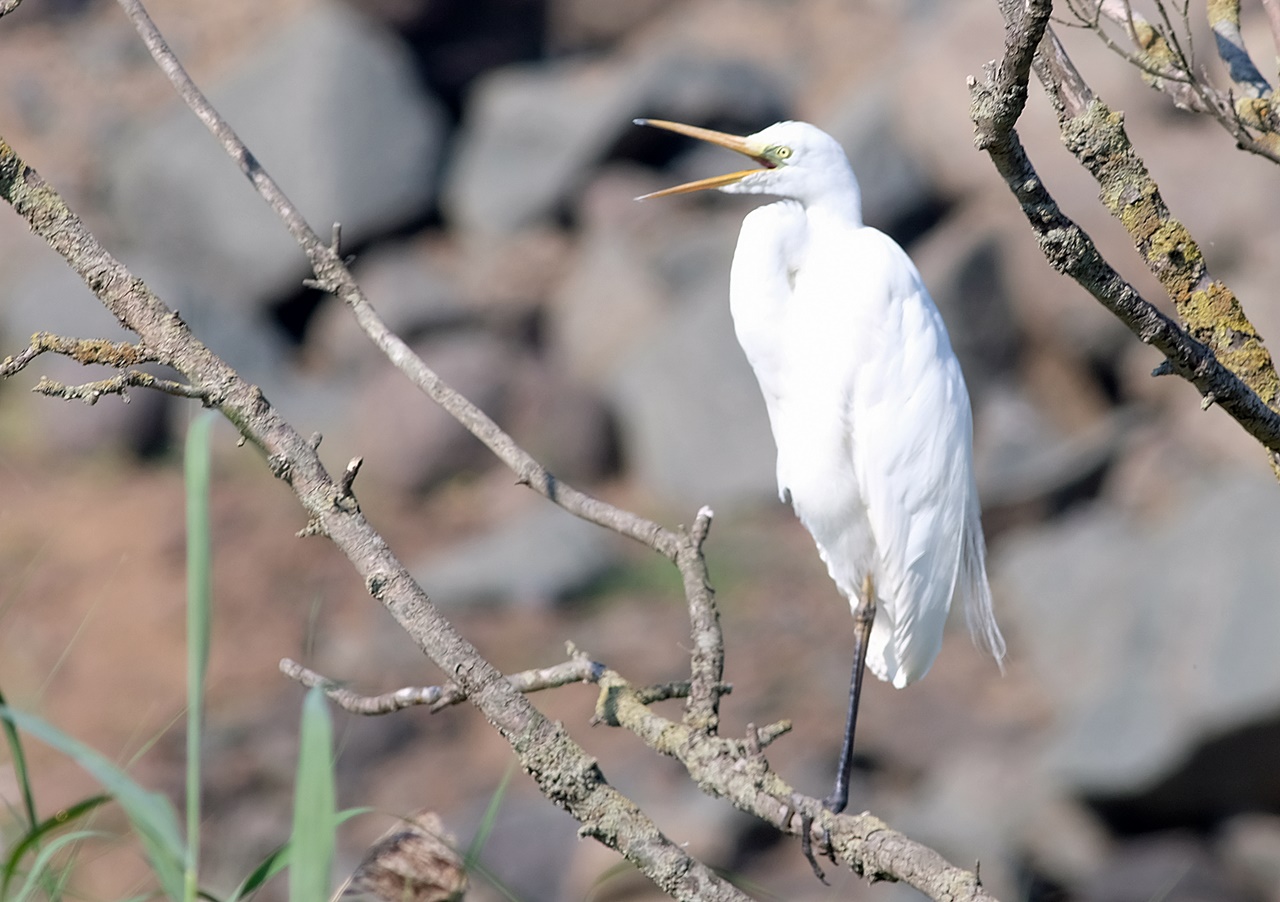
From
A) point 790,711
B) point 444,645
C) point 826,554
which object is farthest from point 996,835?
point 444,645

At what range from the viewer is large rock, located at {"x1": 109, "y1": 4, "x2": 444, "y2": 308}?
9.26 m

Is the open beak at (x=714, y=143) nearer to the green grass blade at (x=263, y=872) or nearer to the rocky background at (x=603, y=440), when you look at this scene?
the green grass blade at (x=263, y=872)

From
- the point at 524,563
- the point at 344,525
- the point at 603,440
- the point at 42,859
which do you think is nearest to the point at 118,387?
the point at 344,525

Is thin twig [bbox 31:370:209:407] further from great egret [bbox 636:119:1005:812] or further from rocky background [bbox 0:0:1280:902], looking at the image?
rocky background [bbox 0:0:1280:902]

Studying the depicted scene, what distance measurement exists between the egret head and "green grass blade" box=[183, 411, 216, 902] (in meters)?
1.45

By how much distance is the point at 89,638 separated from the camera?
24.2 ft

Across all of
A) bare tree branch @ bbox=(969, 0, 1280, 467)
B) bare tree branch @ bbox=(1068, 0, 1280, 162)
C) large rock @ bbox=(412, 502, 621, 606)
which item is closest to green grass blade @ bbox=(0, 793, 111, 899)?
bare tree branch @ bbox=(969, 0, 1280, 467)

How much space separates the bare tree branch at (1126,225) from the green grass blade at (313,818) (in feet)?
2.30

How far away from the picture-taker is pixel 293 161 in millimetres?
9234

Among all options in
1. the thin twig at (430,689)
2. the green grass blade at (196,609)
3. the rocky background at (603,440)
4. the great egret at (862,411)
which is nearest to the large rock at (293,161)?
the rocky background at (603,440)

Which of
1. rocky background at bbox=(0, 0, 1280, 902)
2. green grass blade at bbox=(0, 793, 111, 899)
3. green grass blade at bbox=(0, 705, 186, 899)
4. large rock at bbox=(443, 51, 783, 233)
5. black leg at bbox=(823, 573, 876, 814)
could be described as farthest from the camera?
large rock at bbox=(443, 51, 783, 233)

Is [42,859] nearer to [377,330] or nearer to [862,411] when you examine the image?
[377,330]

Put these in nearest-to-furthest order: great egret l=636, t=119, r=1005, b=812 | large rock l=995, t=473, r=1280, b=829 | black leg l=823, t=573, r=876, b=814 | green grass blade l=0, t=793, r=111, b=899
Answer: green grass blade l=0, t=793, r=111, b=899 → great egret l=636, t=119, r=1005, b=812 → black leg l=823, t=573, r=876, b=814 → large rock l=995, t=473, r=1280, b=829

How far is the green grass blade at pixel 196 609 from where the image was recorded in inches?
37.5
